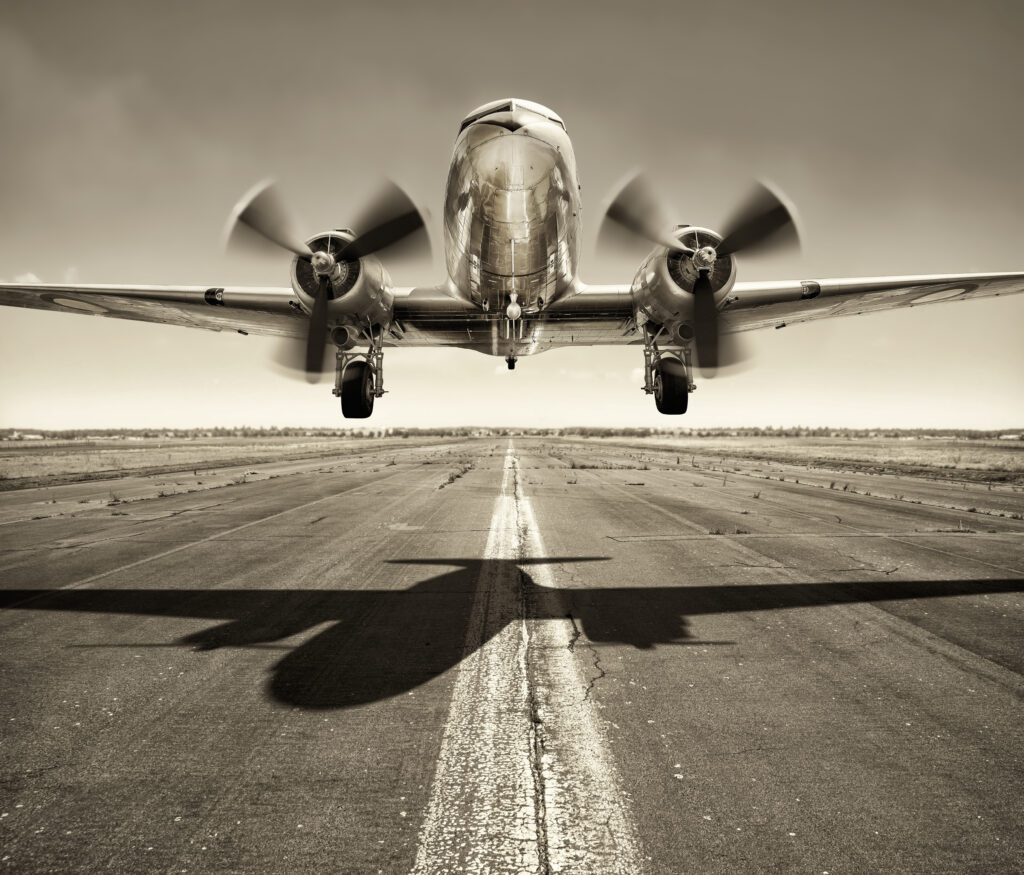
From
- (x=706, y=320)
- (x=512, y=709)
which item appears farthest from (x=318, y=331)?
(x=512, y=709)

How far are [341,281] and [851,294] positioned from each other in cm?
1151

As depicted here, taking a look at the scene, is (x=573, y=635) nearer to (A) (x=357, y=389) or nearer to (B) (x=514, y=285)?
(B) (x=514, y=285)

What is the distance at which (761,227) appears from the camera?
1188 centimetres

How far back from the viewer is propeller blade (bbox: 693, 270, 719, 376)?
1234cm

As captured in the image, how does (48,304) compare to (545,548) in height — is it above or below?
above

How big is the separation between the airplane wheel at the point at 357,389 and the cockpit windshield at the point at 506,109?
590 cm

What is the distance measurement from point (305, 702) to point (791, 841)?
3.86 metres

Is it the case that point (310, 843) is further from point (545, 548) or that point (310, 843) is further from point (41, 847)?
point (545, 548)

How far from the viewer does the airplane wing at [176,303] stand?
13.8m

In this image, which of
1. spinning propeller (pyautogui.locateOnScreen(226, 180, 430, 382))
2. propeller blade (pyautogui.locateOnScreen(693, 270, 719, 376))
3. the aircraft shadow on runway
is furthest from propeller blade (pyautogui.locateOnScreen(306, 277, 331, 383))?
propeller blade (pyautogui.locateOnScreen(693, 270, 719, 376))

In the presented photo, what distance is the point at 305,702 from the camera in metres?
5.33

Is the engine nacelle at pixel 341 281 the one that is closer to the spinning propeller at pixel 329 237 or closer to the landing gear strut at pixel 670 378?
the spinning propeller at pixel 329 237

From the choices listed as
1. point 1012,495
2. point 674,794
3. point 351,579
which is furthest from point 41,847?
point 1012,495

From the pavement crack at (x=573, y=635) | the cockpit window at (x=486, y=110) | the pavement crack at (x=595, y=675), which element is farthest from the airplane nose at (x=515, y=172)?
the pavement crack at (x=595, y=675)
